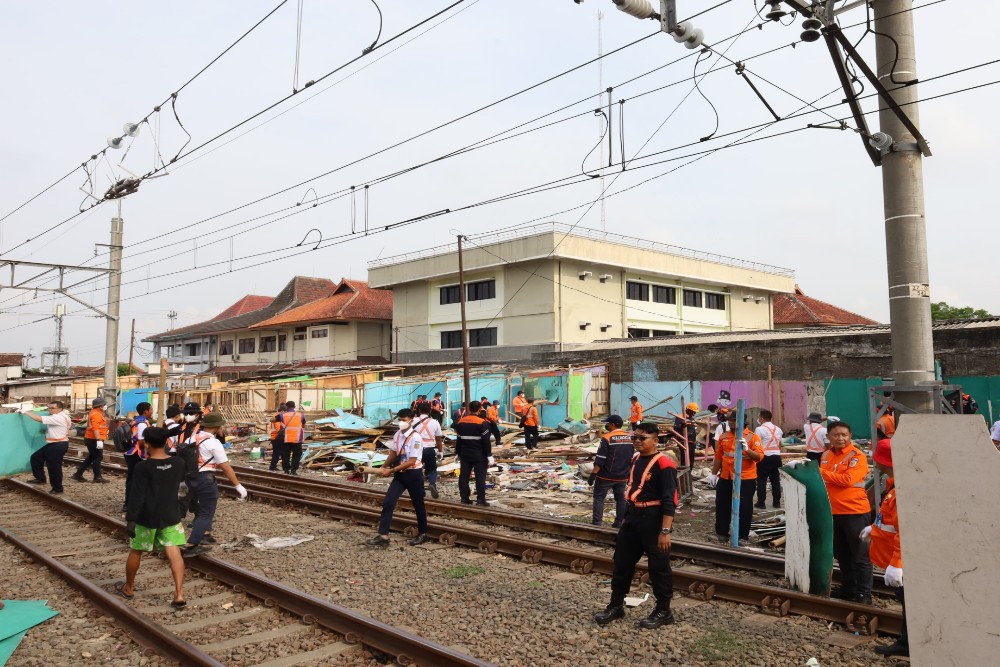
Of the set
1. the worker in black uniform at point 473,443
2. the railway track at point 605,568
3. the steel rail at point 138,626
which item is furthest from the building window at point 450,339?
the steel rail at point 138,626

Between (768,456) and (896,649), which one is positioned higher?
(768,456)

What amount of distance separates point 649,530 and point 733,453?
401 centimetres

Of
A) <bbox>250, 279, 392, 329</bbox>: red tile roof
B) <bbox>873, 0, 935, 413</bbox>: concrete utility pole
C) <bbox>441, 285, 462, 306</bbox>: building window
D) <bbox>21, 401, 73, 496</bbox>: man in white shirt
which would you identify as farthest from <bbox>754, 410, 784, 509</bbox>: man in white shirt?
<bbox>250, 279, 392, 329</bbox>: red tile roof

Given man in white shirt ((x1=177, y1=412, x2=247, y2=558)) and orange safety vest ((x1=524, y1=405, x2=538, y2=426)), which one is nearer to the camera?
man in white shirt ((x1=177, y1=412, x2=247, y2=558))

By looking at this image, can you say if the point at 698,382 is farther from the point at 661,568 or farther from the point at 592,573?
the point at 661,568

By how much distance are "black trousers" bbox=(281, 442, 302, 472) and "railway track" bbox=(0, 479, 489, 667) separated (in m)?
7.21

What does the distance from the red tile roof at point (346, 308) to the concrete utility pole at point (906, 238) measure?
39761 millimetres

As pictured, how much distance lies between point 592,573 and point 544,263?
28.8 metres

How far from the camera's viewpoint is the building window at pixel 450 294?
1581 inches

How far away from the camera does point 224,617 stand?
646 centimetres

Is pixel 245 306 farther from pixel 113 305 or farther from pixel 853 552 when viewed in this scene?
pixel 853 552

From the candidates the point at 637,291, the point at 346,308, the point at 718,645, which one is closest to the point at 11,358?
the point at 346,308

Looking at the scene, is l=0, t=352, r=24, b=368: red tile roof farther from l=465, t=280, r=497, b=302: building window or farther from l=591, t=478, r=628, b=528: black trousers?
l=591, t=478, r=628, b=528: black trousers

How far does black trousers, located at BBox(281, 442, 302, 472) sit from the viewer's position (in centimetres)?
1666
